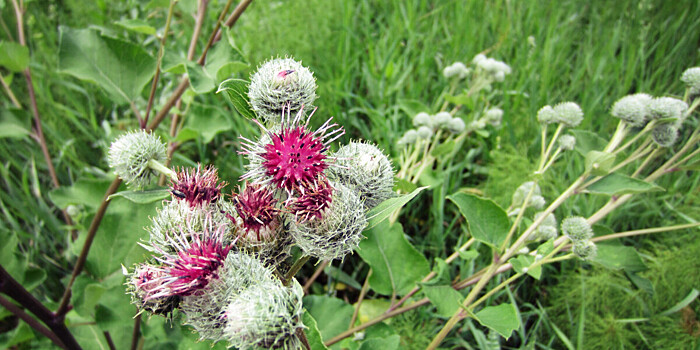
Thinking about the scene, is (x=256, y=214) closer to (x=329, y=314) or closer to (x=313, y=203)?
(x=313, y=203)

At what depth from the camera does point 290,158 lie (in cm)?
101

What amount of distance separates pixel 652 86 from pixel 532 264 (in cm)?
241

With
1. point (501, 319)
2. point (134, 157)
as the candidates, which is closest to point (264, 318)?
point (134, 157)

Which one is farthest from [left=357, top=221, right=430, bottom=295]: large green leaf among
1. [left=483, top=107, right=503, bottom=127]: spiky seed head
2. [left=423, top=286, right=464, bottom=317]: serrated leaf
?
[left=483, top=107, right=503, bottom=127]: spiky seed head

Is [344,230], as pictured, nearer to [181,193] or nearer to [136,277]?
[181,193]

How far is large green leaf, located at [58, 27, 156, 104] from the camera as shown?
1.70 meters

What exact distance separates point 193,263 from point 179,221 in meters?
0.17

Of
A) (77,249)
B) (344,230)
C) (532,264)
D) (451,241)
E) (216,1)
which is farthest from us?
(216,1)

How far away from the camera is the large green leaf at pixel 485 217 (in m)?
1.57

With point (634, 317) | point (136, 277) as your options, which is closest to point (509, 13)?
point (634, 317)

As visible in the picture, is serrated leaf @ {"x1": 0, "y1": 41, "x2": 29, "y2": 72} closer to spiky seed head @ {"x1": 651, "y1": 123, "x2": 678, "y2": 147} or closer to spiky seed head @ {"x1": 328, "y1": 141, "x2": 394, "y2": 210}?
spiky seed head @ {"x1": 328, "y1": 141, "x2": 394, "y2": 210}

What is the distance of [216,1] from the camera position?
366 centimetres

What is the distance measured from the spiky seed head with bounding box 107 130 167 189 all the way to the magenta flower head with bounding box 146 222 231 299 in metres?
0.35

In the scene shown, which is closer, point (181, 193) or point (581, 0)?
point (181, 193)
